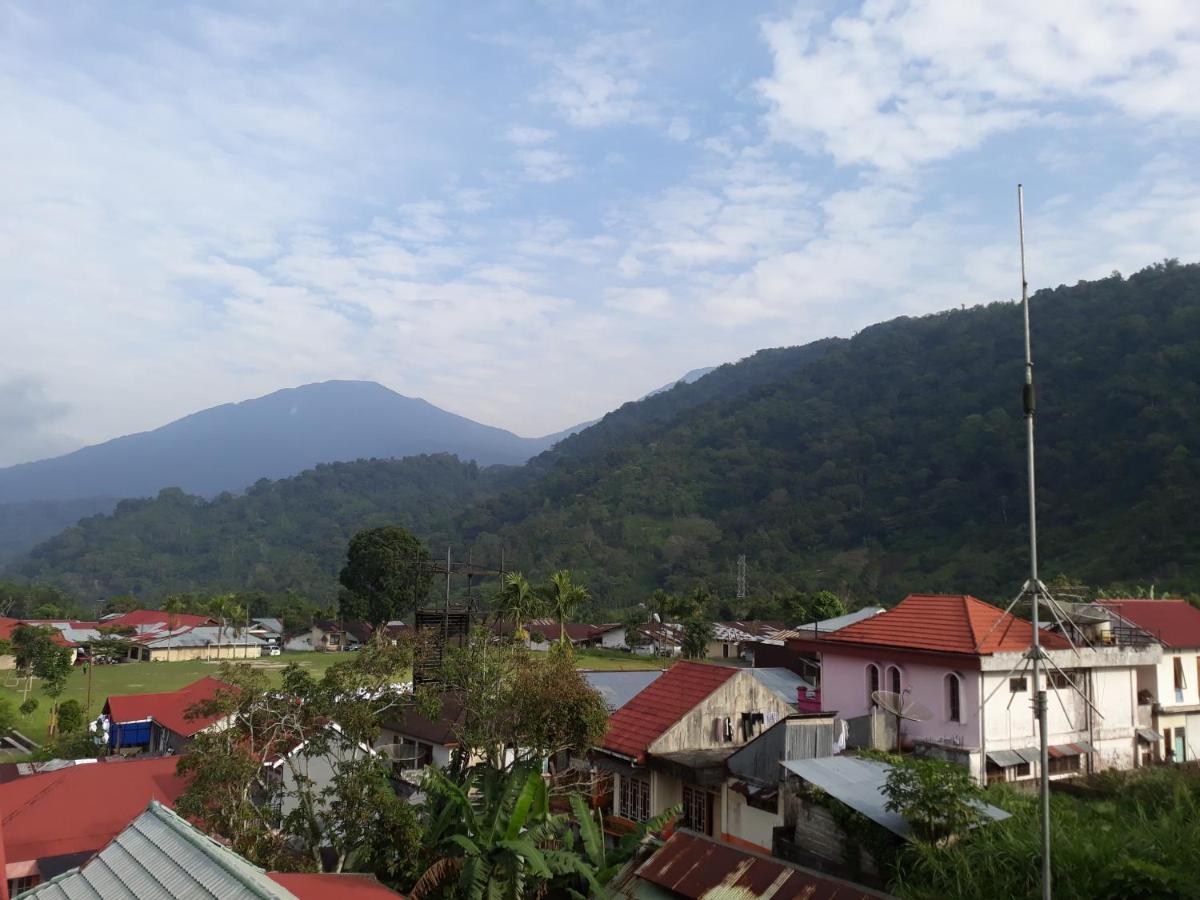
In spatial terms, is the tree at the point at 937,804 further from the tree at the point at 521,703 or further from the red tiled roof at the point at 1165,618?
the red tiled roof at the point at 1165,618

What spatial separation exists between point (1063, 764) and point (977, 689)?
8.84 feet

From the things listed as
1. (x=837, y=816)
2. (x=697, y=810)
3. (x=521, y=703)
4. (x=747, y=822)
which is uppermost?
(x=521, y=703)

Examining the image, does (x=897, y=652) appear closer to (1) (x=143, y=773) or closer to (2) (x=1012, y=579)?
(1) (x=143, y=773)

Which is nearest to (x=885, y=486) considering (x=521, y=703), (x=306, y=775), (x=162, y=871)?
(x=521, y=703)

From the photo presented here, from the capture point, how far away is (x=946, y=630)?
18.4m

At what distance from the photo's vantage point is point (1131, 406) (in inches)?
3285

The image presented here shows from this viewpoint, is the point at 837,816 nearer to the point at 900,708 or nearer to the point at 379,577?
the point at 900,708

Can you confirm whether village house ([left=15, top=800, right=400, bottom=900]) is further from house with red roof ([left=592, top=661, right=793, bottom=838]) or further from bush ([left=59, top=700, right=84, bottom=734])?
bush ([left=59, top=700, right=84, bottom=734])

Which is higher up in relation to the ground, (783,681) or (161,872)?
(161,872)

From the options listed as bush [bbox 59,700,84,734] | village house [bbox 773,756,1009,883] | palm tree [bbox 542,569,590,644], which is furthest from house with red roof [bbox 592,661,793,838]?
palm tree [bbox 542,569,590,644]

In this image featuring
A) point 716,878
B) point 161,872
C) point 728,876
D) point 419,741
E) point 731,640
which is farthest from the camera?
point 731,640

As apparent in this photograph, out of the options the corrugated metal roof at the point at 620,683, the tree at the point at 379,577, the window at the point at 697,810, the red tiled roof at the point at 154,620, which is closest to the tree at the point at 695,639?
the tree at the point at 379,577

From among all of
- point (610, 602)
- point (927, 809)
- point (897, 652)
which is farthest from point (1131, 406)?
point (927, 809)

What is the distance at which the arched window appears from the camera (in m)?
17.4
